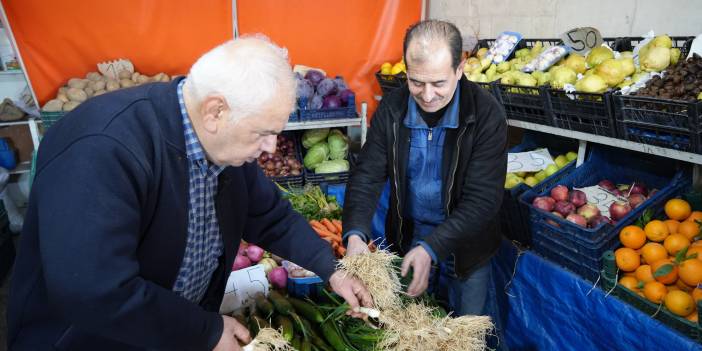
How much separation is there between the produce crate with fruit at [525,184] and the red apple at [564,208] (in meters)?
0.17

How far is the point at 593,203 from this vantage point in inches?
108

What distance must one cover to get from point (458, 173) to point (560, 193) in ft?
3.29

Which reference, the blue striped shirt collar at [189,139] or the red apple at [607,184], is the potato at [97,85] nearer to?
the blue striped shirt collar at [189,139]

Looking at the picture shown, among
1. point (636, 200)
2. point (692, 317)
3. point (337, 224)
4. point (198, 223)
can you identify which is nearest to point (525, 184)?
point (636, 200)

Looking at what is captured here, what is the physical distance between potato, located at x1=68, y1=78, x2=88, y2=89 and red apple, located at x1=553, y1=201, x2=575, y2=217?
4.03 meters

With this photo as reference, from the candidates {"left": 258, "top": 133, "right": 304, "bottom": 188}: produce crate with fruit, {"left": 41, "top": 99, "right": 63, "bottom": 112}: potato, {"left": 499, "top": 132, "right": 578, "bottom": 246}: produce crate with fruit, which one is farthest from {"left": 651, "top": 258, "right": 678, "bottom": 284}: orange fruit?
{"left": 41, "top": 99, "right": 63, "bottom": 112}: potato

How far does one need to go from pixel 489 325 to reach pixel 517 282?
1.26 metres

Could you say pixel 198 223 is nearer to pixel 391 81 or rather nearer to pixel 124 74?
pixel 391 81

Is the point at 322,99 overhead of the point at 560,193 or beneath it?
overhead

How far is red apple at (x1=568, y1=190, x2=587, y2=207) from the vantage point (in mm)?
2686

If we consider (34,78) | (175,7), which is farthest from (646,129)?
(34,78)

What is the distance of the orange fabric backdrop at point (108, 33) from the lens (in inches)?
159

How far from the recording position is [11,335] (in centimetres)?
131

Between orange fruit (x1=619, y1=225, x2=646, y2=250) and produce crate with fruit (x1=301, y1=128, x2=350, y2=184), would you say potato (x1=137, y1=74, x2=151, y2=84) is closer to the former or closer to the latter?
produce crate with fruit (x1=301, y1=128, x2=350, y2=184)
